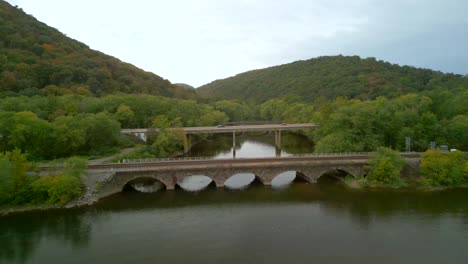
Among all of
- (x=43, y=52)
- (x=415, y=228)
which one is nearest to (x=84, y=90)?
(x=43, y=52)

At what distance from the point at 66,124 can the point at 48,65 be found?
1647 inches

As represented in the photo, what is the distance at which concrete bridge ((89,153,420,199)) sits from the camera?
39031 mm

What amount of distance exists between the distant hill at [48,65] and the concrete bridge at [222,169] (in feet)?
136

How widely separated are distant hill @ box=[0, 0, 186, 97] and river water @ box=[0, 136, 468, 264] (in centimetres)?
4745

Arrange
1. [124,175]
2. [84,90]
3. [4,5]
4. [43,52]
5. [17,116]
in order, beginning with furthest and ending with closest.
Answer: [4,5]
[43,52]
[84,90]
[17,116]
[124,175]

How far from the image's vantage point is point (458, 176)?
3997 cm

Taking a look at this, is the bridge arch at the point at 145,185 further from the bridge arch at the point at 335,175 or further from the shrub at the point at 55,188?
the bridge arch at the point at 335,175

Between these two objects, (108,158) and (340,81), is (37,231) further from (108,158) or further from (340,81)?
(340,81)

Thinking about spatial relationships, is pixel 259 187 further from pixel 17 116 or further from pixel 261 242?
pixel 17 116

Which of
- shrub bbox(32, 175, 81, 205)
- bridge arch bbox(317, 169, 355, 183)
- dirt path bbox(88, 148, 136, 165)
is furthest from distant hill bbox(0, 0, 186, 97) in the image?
bridge arch bbox(317, 169, 355, 183)

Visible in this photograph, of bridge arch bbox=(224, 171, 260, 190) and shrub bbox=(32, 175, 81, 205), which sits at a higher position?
shrub bbox=(32, 175, 81, 205)

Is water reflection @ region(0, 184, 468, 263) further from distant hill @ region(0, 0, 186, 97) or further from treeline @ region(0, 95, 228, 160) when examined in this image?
distant hill @ region(0, 0, 186, 97)

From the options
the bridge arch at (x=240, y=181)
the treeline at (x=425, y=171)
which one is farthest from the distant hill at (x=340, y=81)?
the bridge arch at (x=240, y=181)

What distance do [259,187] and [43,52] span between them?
2987 inches
